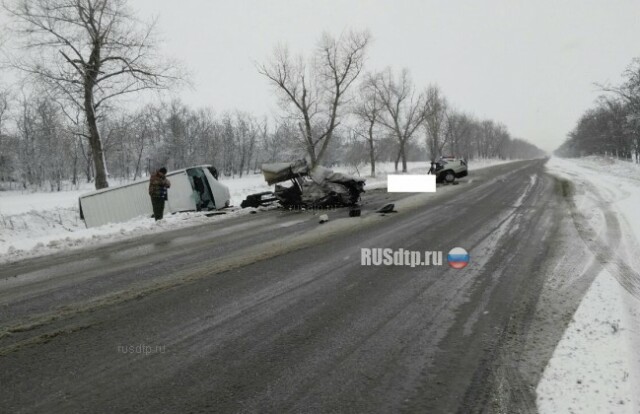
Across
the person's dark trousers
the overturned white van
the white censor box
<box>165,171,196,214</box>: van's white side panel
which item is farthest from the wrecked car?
the person's dark trousers

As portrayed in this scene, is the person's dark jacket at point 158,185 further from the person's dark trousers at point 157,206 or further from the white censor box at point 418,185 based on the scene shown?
the white censor box at point 418,185

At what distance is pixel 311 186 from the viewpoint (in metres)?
14.3

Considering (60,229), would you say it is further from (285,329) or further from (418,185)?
(418,185)

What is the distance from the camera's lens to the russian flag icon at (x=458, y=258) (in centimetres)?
571

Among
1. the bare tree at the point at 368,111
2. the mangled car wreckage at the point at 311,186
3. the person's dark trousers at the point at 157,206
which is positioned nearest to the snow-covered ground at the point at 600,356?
the mangled car wreckage at the point at 311,186

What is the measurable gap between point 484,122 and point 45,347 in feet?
435

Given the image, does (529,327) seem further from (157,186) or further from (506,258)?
(157,186)

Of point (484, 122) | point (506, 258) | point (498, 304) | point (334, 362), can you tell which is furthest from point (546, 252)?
point (484, 122)

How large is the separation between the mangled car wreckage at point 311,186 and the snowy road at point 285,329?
22.1ft

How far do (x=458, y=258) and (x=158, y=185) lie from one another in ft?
30.6

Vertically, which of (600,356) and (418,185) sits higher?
(418,185)

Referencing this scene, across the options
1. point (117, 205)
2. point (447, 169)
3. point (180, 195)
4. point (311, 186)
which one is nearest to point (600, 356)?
point (311, 186)

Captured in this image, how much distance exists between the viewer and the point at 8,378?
9.21ft

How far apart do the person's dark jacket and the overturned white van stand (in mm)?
2432
